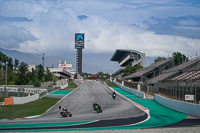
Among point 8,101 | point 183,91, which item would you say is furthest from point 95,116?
point 8,101

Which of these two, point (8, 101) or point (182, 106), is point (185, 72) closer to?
point (182, 106)

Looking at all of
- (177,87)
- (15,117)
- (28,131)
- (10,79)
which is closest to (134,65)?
(10,79)

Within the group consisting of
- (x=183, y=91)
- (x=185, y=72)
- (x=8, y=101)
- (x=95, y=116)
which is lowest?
(x=95, y=116)

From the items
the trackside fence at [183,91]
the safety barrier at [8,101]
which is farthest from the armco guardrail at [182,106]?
the safety barrier at [8,101]

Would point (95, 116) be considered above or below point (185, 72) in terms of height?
below

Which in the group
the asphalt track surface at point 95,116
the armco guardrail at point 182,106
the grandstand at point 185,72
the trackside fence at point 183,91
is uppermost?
the grandstand at point 185,72

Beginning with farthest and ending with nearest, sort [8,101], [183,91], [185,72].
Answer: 1. [185,72]
2. [8,101]
3. [183,91]

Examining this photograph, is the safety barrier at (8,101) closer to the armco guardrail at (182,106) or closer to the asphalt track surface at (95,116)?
the asphalt track surface at (95,116)

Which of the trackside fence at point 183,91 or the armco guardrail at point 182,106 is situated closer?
the armco guardrail at point 182,106

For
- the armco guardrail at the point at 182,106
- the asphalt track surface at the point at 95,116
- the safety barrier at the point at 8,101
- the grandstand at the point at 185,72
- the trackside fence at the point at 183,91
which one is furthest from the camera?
the grandstand at the point at 185,72

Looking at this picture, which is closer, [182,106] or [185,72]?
[182,106]

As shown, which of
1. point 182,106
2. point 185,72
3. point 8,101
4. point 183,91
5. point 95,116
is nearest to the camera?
point 95,116

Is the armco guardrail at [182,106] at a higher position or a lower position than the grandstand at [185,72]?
lower

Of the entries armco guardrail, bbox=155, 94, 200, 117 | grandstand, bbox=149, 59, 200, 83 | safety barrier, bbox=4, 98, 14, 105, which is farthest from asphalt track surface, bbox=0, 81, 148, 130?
grandstand, bbox=149, 59, 200, 83
